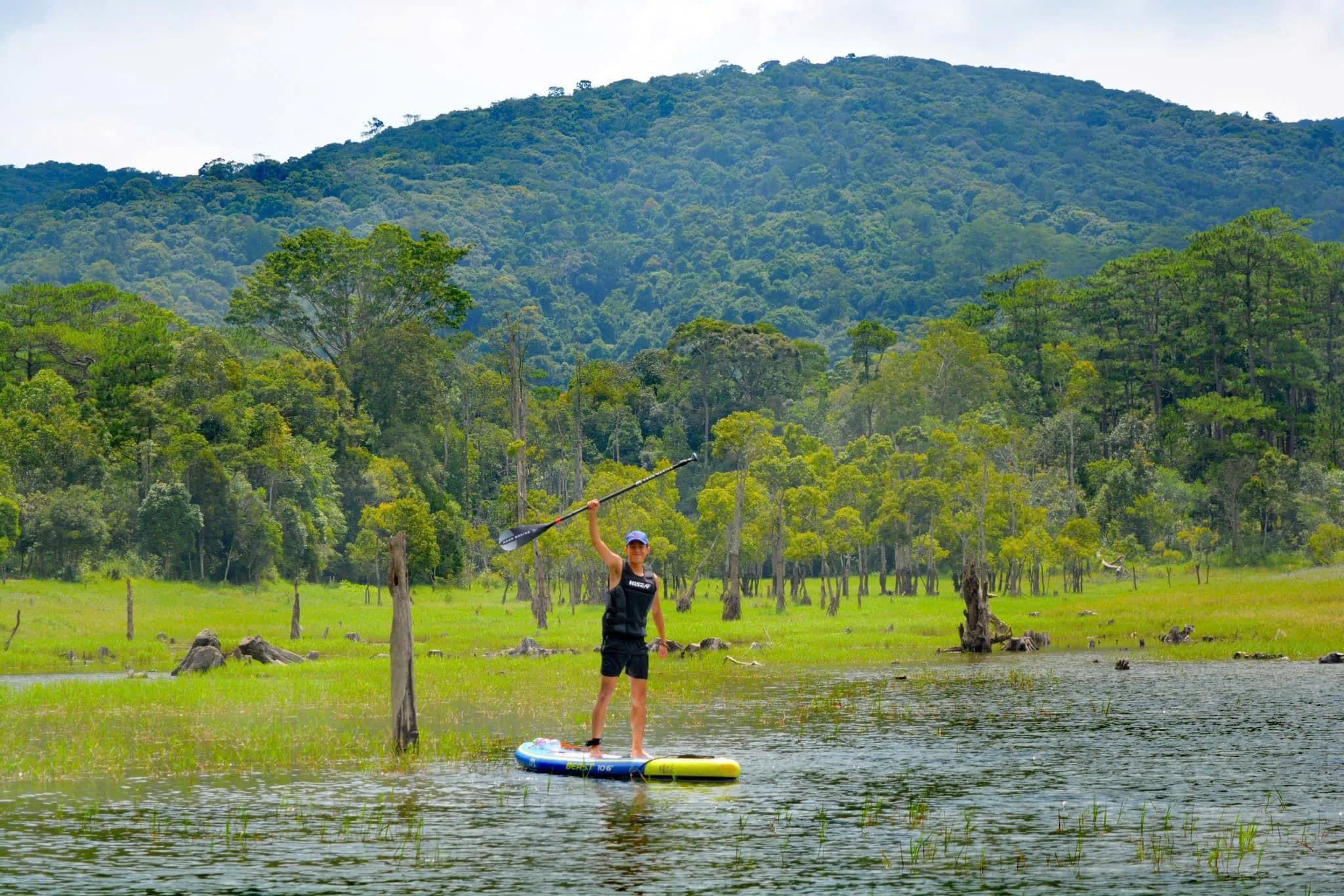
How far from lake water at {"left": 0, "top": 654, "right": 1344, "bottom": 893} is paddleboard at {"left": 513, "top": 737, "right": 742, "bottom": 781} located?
0.69ft

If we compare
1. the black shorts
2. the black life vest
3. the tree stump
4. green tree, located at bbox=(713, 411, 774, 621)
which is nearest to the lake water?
the black shorts

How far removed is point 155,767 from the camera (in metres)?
21.1

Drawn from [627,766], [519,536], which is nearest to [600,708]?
[627,766]

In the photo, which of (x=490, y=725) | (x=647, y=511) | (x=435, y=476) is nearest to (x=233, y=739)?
(x=490, y=725)

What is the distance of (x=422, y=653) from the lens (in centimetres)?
4509

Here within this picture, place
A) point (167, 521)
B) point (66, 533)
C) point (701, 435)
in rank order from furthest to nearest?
point (701, 435) → point (167, 521) → point (66, 533)

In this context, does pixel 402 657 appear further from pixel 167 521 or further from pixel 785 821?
pixel 167 521

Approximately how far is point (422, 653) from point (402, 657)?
24.0 m

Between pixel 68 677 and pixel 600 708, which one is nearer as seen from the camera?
pixel 600 708

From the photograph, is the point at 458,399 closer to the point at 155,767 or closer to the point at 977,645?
the point at 977,645

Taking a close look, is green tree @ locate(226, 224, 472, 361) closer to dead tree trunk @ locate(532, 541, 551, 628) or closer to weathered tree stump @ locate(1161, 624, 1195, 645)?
dead tree trunk @ locate(532, 541, 551, 628)

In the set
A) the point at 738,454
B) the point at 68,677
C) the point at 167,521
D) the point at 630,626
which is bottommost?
the point at 68,677

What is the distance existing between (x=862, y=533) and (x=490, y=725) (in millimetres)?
58612

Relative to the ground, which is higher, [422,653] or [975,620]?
[975,620]
